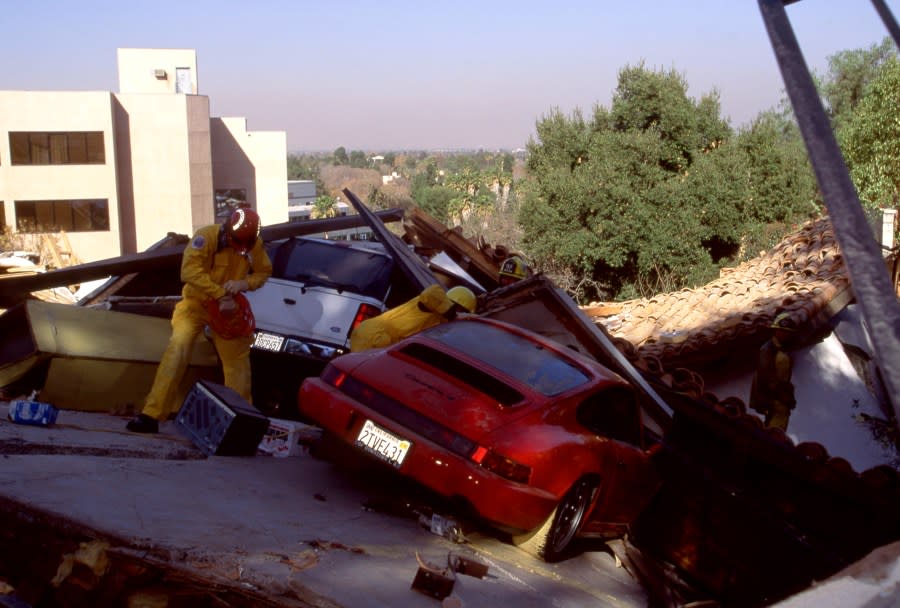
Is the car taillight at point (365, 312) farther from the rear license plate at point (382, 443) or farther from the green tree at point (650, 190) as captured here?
the green tree at point (650, 190)

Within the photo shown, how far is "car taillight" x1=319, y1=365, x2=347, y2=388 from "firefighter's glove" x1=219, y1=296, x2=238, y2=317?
1.49 m

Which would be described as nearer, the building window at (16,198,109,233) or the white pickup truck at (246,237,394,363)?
the white pickup truck at (246,237,394,363)

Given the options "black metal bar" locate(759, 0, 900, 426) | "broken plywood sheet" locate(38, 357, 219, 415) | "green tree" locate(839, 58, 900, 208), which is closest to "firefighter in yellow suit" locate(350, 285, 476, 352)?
"broken plywood sheet" locate(38, 357, 219, 415)

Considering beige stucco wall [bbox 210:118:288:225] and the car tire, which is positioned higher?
beige stucco wall [bbox 210:118:288:225]

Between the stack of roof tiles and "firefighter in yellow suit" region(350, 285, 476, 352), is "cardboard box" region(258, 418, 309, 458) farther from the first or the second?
the stack of roof tiles

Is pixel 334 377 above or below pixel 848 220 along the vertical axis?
Result: below

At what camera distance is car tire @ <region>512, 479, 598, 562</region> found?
5.57 meters

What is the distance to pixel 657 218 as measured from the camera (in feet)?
101

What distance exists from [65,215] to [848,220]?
153ft

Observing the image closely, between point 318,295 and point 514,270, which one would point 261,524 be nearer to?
point 318,295

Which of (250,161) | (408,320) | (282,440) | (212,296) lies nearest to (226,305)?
(212,296)

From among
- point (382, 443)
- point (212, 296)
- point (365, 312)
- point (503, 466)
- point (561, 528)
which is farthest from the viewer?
point (365, 312)

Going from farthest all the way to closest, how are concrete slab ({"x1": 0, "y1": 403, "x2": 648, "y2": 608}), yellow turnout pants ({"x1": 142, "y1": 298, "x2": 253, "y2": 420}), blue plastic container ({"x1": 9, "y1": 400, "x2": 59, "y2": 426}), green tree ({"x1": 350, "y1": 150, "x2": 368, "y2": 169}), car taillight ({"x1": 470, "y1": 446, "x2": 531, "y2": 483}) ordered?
green tree ({"x1": 350, "y1": 150, "x2": 368, "y2": 169})
yellow turnout pants ({"x1": 142, "y1": 298, "x2": 253, "y2": 420})
blue plastic container ({"x1": 9, "y1": 400, "x2": 59, "y2": 426})
car taillight ({"x1": 470, "y1": 446, "x2": 531, "y2": 483})
concrete slab ({"x1": 0, "y1": 403, "x2": 648, "y2": 608})

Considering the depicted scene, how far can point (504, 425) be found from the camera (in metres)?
5.43
